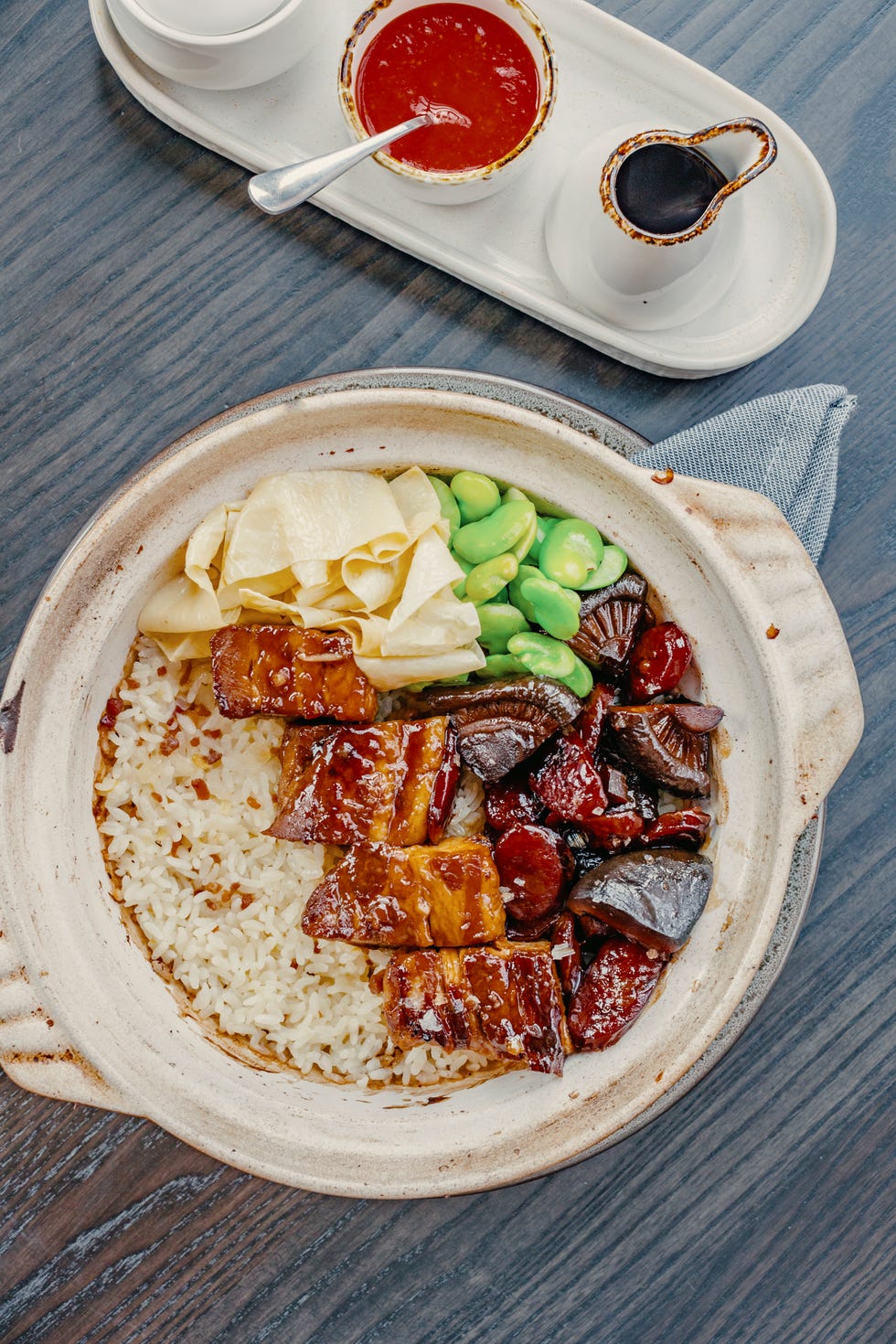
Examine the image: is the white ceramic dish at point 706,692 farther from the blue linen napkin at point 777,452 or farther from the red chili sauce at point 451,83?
the red chili sauce at point 451,83

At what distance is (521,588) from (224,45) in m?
1.34

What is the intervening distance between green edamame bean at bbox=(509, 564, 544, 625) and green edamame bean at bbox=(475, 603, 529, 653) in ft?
0.07

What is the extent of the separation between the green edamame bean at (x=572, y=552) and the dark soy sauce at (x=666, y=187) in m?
0.67

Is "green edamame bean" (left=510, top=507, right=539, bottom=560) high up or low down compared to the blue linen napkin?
down

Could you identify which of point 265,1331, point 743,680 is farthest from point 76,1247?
point 743,680

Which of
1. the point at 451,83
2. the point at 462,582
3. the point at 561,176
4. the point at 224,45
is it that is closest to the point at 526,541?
the point at 462,582

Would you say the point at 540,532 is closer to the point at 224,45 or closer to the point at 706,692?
the point at 706,692

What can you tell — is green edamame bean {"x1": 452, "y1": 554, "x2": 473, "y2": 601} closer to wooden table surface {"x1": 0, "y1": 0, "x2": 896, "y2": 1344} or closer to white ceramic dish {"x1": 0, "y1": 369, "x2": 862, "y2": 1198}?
white ceramic dish {"x1": 0, "y1": 369, "x2": 862, "y2": 1198}

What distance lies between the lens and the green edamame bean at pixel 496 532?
2.02 metres

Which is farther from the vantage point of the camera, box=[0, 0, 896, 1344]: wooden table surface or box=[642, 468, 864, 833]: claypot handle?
box=[0, 0, 896, 1344]: wooden table surface

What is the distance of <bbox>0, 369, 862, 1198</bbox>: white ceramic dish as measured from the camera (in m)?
1.94

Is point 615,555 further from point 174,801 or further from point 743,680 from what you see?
point 174,801

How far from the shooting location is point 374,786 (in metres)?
2.06

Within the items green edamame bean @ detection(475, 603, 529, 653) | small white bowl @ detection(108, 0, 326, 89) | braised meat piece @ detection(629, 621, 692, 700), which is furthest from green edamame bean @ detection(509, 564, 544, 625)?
small white bowl @ detection(108, 0, 326, 89)
